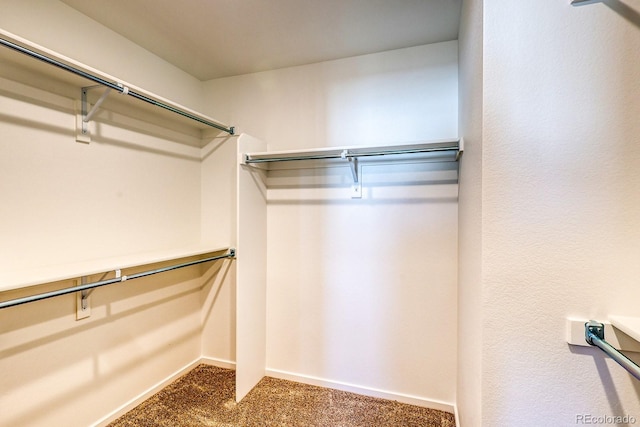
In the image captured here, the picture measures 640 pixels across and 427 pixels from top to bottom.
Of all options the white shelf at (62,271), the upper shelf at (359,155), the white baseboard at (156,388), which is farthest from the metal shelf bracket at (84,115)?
the white baseboard at (156,388)

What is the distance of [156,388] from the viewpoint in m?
2.12

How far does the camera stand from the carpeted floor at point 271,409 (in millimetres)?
1837

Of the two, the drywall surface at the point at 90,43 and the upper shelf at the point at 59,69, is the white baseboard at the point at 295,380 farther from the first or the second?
the drywall surface at the point at 90,43

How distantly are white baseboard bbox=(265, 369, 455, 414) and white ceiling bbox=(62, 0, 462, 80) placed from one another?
7.65 feet

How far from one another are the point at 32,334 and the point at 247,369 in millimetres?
1217

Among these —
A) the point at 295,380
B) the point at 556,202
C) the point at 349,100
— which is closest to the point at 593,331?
the point at 556,202

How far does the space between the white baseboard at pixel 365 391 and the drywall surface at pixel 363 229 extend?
0.07 ft

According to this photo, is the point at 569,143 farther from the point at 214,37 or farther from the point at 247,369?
the point at 247,369

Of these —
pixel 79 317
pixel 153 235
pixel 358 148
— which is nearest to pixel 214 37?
pixel 358 148

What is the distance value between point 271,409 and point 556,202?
1.97 meters

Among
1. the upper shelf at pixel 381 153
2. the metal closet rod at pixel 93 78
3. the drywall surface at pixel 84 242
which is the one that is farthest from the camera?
the upper shelf at pixel 381 153

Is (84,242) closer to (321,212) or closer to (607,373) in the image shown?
(321,212)

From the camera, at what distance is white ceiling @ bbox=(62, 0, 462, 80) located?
63.4 inches

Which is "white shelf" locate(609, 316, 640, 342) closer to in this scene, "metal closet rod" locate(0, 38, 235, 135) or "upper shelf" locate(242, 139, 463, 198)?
"upper shelf" locate(242, 139, 463, 198)
